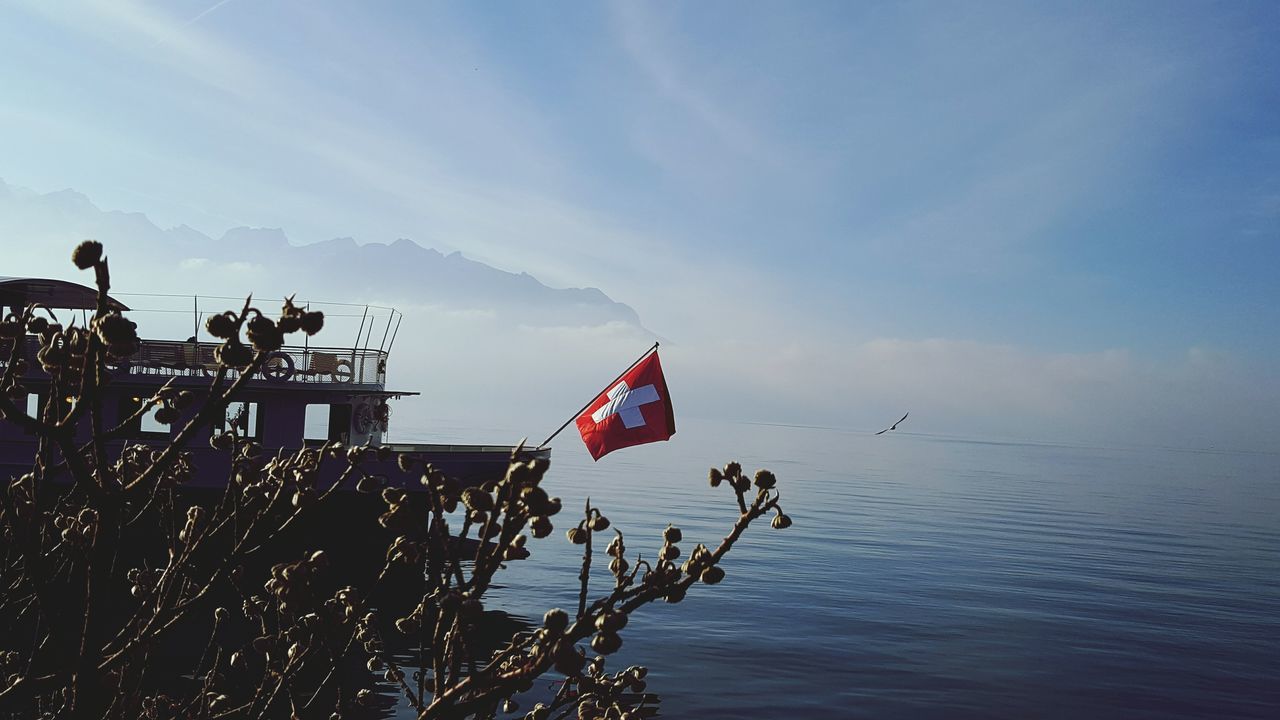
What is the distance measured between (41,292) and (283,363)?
236 inches

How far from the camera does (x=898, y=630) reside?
21.1 metres

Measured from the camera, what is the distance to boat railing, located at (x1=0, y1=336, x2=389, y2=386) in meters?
23.2

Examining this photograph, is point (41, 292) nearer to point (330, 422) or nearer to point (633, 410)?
point (330, 422)

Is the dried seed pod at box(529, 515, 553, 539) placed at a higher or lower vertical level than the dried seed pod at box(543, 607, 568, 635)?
higher

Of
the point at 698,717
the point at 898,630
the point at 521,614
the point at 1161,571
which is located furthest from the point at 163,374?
the point at 1161,571

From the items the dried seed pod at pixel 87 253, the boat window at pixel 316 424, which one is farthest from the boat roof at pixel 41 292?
the dried seed pod at pixel 87 253

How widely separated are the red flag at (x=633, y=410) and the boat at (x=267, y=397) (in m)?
10.4

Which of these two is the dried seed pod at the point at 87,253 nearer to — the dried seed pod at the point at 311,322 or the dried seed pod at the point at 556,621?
the dried seed pod at the point at 311,322

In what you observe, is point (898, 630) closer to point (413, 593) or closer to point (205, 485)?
point (413, 593)

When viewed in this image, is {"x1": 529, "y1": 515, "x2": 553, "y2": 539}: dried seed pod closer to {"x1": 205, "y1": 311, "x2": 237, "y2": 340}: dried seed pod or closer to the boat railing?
{"x1": 205, "y1": 311, "x2": 237, "y2": 340}: dried seed pod

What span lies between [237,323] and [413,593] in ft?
70.2

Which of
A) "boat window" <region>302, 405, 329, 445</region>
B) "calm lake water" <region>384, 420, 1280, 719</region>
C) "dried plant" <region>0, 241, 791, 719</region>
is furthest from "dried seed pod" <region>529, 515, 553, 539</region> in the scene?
"boat window" <region>302, 405, 329, 445</region>

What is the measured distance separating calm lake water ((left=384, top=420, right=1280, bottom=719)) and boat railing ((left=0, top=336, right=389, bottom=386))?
741 centimetres

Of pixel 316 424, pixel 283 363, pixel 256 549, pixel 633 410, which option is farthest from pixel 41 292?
pixel 256 549
